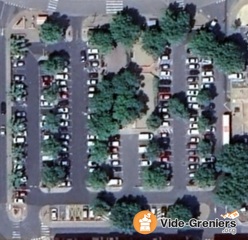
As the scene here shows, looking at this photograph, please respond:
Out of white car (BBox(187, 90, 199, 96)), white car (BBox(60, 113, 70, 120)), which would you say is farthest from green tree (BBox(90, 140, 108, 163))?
white car (BBox(187, 90, 199, 96))

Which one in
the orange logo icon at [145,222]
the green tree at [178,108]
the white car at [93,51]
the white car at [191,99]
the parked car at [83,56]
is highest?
the white car at [93,51]

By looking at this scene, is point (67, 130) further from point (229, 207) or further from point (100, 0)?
point (229, 207)

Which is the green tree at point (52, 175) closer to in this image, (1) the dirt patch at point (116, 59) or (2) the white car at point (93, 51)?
(1) the dirt patch at point (116, 59)

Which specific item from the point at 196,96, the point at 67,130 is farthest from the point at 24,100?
the point at 196,96

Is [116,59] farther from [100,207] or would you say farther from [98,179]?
[100,207]

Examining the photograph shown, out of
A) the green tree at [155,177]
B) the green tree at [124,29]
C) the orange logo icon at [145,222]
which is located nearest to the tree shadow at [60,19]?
the green tree at [124,29]
